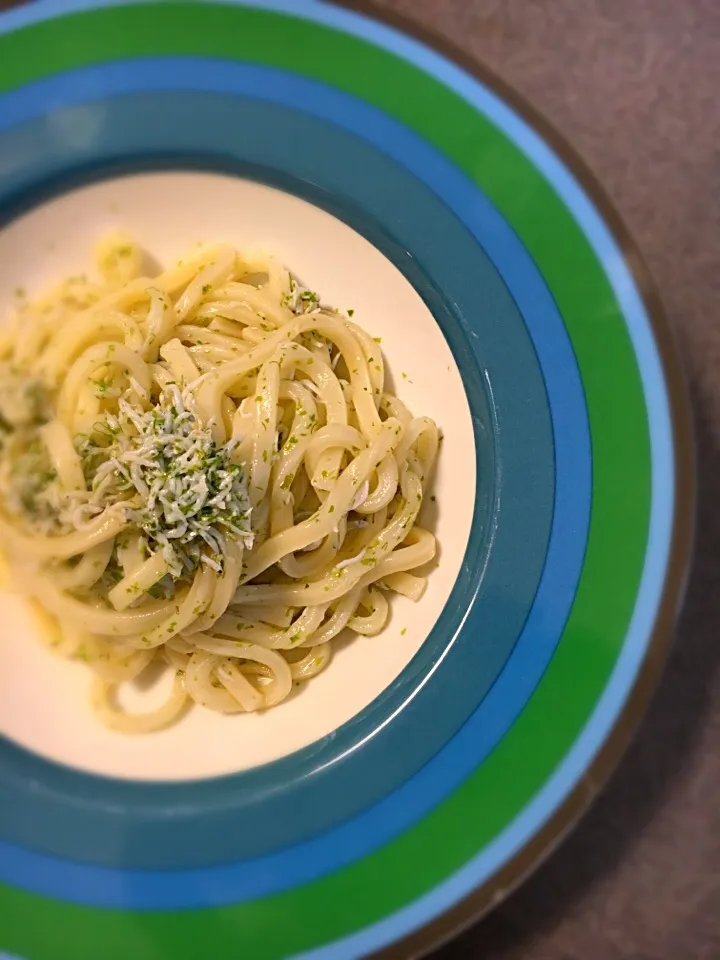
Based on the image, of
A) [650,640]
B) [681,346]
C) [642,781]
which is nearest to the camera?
[650,640]

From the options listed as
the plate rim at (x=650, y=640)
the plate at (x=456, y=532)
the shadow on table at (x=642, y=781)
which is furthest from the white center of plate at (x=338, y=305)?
the shadow on table at (x=642, y=781)

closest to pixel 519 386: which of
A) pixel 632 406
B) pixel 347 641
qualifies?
pixel 632 406

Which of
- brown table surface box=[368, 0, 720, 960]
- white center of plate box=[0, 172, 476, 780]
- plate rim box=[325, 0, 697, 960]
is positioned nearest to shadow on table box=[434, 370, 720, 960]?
brown table surface box=[368, 0, 720, 960]

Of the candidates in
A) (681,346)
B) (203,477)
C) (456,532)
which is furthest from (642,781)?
(203,477)

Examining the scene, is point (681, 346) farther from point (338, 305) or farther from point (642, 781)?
point (642, 781)

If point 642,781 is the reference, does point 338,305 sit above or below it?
above

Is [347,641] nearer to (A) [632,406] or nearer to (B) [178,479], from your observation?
(B) [178,479]
